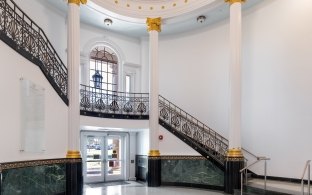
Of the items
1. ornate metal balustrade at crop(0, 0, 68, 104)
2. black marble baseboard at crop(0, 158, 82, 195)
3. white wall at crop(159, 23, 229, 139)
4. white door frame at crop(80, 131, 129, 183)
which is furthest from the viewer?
white door frame at crop(80, 131, 129, 183)

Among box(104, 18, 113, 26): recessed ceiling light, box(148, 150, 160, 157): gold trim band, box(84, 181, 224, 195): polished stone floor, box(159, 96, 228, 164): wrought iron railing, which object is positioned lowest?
box(84, 181, 224, 195): polished stone floor

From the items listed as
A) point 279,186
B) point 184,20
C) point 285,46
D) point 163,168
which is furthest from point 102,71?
point 279,186

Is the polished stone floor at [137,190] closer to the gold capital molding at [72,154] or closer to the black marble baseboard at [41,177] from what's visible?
the black marble baseboard at [41,177]

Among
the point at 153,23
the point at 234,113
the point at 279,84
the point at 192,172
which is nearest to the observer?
the point at 234,113

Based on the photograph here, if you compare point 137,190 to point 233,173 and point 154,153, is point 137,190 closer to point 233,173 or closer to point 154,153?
point 154,153

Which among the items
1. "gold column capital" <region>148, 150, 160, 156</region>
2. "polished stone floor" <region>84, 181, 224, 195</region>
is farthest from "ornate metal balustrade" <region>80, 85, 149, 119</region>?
"polished stone floor" <region>84, 181, 224, 195</region>

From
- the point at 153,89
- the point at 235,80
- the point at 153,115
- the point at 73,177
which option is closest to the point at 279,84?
the point at 235,80

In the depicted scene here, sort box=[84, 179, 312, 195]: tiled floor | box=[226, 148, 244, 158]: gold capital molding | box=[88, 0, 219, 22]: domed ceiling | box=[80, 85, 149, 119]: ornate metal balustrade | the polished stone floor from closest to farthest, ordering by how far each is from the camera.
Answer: box=[84, 179, 312, 195]: tiled floor < box=[226, 148, 244, 158]: gold capital molding < the polished stone floor < box=[80, 85, 149, 119]: ornate metal balustrade < box=[88, 0, 219, 22]: domed ceiling

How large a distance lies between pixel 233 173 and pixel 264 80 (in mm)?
3621

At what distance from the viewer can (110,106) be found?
10891 mm

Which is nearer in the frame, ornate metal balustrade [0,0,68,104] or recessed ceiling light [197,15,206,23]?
ornate metal balustrade [0,0,68,104]

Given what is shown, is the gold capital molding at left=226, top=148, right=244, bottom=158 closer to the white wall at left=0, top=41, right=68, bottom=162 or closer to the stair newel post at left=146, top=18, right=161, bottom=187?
the stair newel post at left=146, top=18, right=161, bottom=187

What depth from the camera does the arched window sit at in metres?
12.3

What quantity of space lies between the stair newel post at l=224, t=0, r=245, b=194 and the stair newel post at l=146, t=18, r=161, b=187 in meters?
2.68
